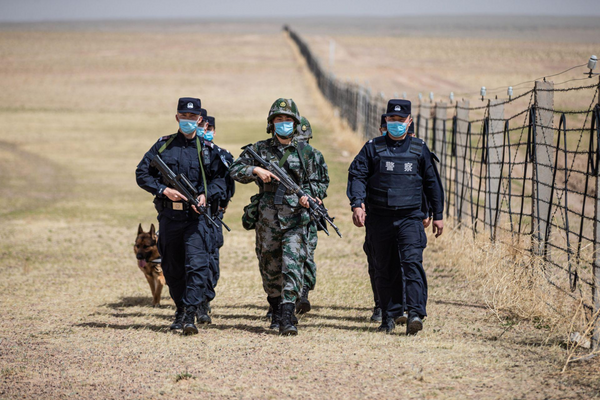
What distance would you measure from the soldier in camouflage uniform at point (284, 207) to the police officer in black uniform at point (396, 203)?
403mm

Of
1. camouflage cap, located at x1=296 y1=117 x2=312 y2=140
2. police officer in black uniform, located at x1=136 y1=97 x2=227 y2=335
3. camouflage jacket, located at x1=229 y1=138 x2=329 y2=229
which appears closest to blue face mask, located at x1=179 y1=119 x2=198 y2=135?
police officer in black uniform, located at x1=136 y1=97 x2=227 y2=335

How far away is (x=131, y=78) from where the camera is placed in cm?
5106

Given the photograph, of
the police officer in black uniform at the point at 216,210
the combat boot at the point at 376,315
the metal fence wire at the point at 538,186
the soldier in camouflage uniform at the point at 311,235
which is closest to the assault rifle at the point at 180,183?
the police officer in black uniform at the point at 216,210

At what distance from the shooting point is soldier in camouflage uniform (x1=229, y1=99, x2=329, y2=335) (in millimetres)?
6469

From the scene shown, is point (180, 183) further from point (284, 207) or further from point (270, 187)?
point (284, 207)

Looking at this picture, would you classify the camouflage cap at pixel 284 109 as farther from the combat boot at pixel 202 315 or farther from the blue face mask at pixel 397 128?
the combat boot at pixel 202 315

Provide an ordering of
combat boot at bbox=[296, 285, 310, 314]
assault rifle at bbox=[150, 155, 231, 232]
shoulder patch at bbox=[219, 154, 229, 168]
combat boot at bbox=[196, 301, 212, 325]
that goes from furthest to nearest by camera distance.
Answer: combat boot at bbox=[296, 285, 310, 314] → combat boot at bbox=[196, 301, 212, 325] → shoulder patch at bbox=[219, 154, 229, 168] → assault rifle at bbox=[150, 155, 231, 232]

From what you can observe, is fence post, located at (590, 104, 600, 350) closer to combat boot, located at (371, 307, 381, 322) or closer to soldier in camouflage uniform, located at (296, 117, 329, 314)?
combat boot, located at (371, 307, 381, 322)

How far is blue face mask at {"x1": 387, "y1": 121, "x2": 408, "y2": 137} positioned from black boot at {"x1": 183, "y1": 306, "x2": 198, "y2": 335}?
85.8 inches

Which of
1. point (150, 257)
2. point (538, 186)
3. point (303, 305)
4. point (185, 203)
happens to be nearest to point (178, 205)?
point (185, 203)

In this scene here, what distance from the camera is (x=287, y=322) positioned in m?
6.43

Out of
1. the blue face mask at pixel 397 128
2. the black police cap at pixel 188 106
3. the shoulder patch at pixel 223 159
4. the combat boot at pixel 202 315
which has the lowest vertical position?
the combat boot at pixel 202 315

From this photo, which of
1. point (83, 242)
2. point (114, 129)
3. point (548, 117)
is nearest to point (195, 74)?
point (114, 129)

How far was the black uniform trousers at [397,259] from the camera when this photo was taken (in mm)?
6316
